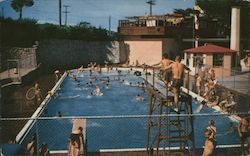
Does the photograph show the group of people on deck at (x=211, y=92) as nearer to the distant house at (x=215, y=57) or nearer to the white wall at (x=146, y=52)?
the distant house at (x=215, y=57)

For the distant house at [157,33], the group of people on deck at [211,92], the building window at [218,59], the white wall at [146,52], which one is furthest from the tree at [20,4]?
the group of people on deck at [211,92]

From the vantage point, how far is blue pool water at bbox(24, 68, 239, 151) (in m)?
14.6

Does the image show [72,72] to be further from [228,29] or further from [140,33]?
[228,29]

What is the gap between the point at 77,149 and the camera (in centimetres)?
881

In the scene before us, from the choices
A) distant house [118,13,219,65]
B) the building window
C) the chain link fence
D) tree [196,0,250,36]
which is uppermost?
tree [196,0,250,36]

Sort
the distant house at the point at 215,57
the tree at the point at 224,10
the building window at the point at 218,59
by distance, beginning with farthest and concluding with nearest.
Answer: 1. the tree at the point at 224,10
2. the building window at the point at 218,59
3. the distant house at the point at 215,57

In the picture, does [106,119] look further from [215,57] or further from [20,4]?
[20,4]

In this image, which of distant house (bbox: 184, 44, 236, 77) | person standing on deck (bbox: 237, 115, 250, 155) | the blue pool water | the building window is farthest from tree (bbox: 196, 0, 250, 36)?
person standing on deck (bbox: 237, 115, 250, 155)

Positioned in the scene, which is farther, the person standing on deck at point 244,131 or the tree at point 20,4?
the tree at point 20,4

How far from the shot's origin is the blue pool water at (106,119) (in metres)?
14.6

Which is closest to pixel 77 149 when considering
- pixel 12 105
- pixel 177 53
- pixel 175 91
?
pixel 175 91

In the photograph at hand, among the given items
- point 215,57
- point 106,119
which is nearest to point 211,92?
point 215,57

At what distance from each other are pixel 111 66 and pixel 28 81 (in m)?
9.57

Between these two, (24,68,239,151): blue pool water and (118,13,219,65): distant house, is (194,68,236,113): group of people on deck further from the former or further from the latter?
(118,13,219,65): distant house
